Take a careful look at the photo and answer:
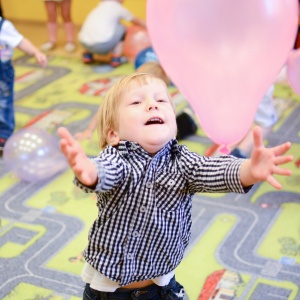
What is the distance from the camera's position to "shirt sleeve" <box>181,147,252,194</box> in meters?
0.98

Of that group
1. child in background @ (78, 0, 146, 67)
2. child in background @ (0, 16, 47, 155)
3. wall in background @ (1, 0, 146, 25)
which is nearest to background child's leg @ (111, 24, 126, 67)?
child in background @ (78, 0, 146, 67)

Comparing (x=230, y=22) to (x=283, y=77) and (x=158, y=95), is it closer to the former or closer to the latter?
(x=158, y=95)

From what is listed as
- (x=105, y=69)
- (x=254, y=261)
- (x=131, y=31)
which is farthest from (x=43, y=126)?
(x=254, y=261)

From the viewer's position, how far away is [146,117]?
1.03m

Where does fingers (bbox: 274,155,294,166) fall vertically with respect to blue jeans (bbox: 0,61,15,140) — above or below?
above

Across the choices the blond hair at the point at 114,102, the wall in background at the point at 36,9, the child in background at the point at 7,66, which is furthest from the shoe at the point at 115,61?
the blond hair at the point at 114,102

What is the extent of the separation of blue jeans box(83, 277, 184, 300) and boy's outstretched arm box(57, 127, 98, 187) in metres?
0.30

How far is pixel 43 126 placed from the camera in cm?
269

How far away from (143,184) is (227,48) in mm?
725

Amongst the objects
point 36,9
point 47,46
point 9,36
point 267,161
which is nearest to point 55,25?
point 47,46

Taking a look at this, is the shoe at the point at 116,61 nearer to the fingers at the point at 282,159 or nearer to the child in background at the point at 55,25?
the child in background at the point at 55,25

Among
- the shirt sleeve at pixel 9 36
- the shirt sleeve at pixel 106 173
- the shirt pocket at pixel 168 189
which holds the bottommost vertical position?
the shirt sleeve at pixel 9 36

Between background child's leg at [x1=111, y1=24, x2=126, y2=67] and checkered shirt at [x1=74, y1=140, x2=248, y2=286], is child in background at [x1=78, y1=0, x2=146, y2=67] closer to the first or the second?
background child's leg at [x1=111, y1=24, x2=126, y2=67]

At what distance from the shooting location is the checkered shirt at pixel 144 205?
103 centimetres
